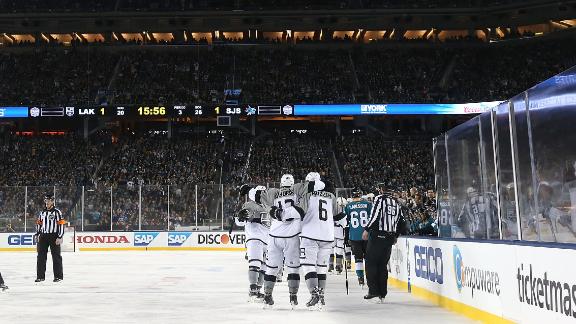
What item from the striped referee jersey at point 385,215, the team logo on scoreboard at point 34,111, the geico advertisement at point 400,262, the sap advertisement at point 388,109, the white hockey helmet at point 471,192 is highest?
the team logo on scoreboard at point 34,111

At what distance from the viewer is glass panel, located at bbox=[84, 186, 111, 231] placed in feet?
82.8

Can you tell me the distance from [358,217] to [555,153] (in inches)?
277

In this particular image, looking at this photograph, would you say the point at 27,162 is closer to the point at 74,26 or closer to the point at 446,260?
the point at 74,26

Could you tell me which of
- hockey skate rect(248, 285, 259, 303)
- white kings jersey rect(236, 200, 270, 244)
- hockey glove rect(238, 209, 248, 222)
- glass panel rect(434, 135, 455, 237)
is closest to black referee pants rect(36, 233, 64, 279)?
white kings jersey rect(236, 200, 270, 244)

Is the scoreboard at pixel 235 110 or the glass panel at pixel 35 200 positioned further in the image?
the scoreboard at pixel 235 110

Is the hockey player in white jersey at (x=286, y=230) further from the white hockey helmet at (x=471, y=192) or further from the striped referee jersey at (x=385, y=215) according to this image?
the white hockey helmet at (x=471, y=192)

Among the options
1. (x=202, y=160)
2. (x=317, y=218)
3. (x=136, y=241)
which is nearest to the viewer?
(x=317, y=218)

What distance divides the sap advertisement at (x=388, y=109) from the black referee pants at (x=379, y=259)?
89.3 feet

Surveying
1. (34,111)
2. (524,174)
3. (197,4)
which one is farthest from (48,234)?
(197,4)

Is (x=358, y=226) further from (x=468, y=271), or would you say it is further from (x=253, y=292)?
(x=468, y=271)


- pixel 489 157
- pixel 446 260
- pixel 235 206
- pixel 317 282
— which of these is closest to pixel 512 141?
pixel 489 157

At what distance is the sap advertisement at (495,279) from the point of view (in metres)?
5.60

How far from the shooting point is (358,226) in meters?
12.8

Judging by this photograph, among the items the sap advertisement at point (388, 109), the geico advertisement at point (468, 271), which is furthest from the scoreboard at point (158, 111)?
the geico advertisement at point (468, 271)
